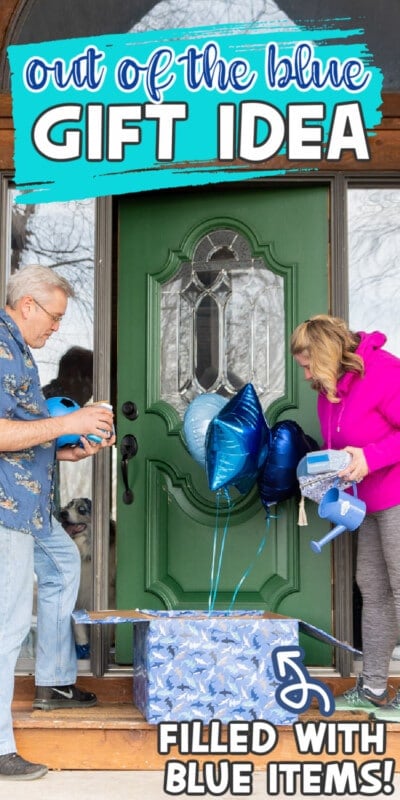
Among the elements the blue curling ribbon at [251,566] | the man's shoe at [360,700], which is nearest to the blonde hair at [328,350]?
the blue curling ribbon at [251,566]

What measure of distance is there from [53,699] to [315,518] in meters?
1.24

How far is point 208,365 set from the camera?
439 cm

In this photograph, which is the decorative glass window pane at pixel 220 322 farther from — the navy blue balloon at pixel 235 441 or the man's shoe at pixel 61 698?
the man's shoe at pixel 61 698

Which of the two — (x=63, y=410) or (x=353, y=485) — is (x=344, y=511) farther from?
(x=63, y=410)

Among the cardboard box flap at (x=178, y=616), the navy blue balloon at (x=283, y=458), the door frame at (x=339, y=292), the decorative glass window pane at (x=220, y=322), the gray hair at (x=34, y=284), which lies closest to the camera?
the gray hair at (x=34, y=284)

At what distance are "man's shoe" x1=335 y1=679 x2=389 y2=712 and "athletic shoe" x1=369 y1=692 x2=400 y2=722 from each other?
0.05 m

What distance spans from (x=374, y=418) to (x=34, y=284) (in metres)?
1.26

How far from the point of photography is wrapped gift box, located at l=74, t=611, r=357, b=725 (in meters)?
3.50

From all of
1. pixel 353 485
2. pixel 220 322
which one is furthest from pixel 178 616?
pixel 220 322

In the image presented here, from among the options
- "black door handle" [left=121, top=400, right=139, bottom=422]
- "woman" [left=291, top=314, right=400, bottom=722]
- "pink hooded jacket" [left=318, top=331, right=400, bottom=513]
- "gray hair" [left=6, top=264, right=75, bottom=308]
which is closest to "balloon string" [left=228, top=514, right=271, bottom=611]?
"woman" [left=291, top=314, right=400, bottom=722]

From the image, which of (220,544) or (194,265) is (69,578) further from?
(194,265)

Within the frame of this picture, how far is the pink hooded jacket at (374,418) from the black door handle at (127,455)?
881mm

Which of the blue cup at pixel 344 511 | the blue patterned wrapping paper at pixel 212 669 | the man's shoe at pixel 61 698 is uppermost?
the blue cup at pixel 344 511

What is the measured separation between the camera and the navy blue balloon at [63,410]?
3721mm
